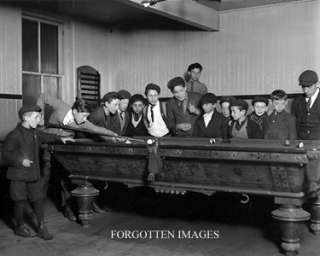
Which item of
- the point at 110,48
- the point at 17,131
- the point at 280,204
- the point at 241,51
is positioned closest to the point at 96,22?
the point at 110,48

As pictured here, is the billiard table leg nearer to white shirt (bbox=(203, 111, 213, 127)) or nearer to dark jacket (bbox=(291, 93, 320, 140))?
white shirt (bbox=(203, 111, 213, 127))

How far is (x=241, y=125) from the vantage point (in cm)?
481

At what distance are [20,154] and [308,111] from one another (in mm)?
2986

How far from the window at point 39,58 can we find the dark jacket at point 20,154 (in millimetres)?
2496

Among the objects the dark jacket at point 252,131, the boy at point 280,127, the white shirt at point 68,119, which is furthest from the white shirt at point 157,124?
the boy at point 280,127

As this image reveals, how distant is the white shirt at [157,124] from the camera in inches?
197

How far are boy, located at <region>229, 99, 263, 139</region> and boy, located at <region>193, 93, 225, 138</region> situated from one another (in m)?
0.15

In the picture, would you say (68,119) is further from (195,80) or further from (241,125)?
(195,80)

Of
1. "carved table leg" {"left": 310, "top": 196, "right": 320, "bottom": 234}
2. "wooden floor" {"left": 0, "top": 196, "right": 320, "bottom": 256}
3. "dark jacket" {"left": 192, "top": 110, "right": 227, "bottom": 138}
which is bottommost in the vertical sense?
"wooden floor" {"left": 0, "top": 196, "right": 320, "bottom": 256}

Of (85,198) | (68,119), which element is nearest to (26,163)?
(85,198)

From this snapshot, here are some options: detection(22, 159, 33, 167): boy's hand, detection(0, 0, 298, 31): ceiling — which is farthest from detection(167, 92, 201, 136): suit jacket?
detection(22, 159, 33, 167): boy's hand

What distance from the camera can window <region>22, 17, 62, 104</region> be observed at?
6.57 metres

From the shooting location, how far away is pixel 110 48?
316 inches

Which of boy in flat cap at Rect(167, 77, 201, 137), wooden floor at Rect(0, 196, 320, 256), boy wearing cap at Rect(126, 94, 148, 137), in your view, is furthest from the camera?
boy wearing cap at Rect(126, 94, 148, 137)
